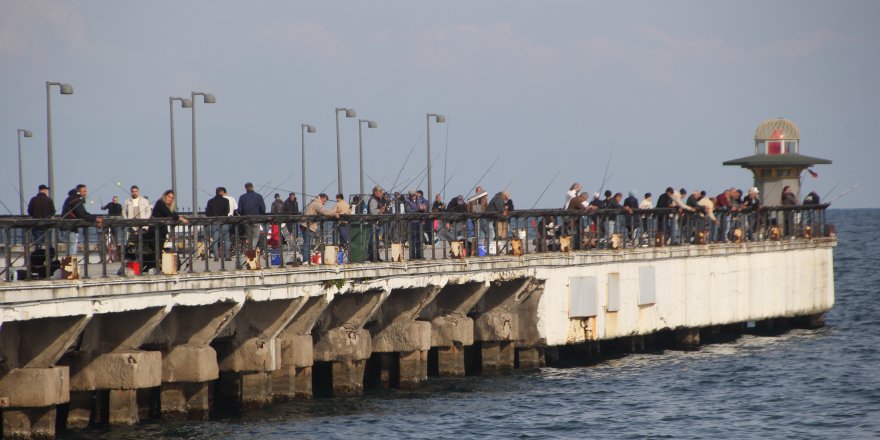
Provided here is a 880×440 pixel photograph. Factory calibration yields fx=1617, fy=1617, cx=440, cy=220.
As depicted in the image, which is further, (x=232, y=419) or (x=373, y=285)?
(x=373, y=285)

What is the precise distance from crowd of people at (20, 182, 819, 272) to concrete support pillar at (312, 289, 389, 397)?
971 mm

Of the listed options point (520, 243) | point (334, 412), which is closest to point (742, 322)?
point (520, 243)

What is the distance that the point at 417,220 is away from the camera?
3262 cm

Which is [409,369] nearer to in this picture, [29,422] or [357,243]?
[357,243]

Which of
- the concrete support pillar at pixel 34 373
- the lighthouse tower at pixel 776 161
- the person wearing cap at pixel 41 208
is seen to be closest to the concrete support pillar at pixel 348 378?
the person wearing cap at pixel 41 208

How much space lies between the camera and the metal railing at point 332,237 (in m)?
24.3

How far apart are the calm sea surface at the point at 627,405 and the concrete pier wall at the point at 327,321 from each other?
70 centimetres

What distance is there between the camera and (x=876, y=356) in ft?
135

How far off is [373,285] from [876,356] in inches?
649

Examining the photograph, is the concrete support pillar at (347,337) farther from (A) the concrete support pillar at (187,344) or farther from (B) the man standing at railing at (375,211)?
(A) the concrete support pillar at (187,344)

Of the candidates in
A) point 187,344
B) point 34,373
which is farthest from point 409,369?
point 34,373

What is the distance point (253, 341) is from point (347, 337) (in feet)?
9.20

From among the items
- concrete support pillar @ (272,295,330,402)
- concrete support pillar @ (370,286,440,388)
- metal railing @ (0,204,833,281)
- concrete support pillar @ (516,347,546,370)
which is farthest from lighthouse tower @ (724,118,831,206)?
concrete support pillar @ (272,295,330,402)

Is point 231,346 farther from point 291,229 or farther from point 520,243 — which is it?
point 520,243
